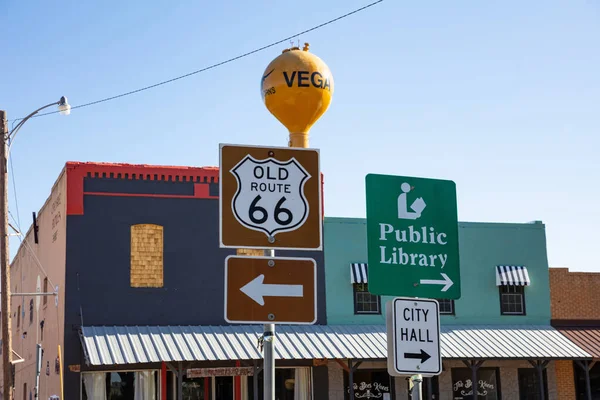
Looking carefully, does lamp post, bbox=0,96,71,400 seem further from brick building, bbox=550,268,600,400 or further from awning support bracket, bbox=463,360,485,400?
Result: brick building, bbox=550,268,600,400

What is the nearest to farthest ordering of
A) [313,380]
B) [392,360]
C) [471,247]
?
[392,360], [313,380], [471,247]

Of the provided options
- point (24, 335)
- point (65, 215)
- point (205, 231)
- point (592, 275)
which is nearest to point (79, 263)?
point (65, 215)

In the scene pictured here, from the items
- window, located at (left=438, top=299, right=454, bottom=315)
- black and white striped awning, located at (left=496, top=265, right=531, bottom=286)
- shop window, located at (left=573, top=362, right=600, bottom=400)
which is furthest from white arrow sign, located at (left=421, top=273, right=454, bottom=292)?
shop window, located at (left=573, top=362, right=600, bottom=400)

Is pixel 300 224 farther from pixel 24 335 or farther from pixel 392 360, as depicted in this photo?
pixel 24 335

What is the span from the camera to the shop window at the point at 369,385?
26.6 m

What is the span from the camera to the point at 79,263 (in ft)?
81.5

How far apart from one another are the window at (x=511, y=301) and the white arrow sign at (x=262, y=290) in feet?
74.6

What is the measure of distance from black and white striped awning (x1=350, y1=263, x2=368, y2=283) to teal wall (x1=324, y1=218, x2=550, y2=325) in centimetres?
20

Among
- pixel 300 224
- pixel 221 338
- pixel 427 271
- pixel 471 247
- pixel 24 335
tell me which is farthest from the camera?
pixel 24 335

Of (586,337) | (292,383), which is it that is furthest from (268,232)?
(586,337)

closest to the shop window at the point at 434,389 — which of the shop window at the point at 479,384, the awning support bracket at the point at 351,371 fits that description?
the shop window at the point at 479,384

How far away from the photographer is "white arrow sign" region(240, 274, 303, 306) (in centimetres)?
654

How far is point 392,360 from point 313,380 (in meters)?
19.3

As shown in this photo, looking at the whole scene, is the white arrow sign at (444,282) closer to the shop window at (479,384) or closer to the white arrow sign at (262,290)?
the white arrow sign at (262,290)
